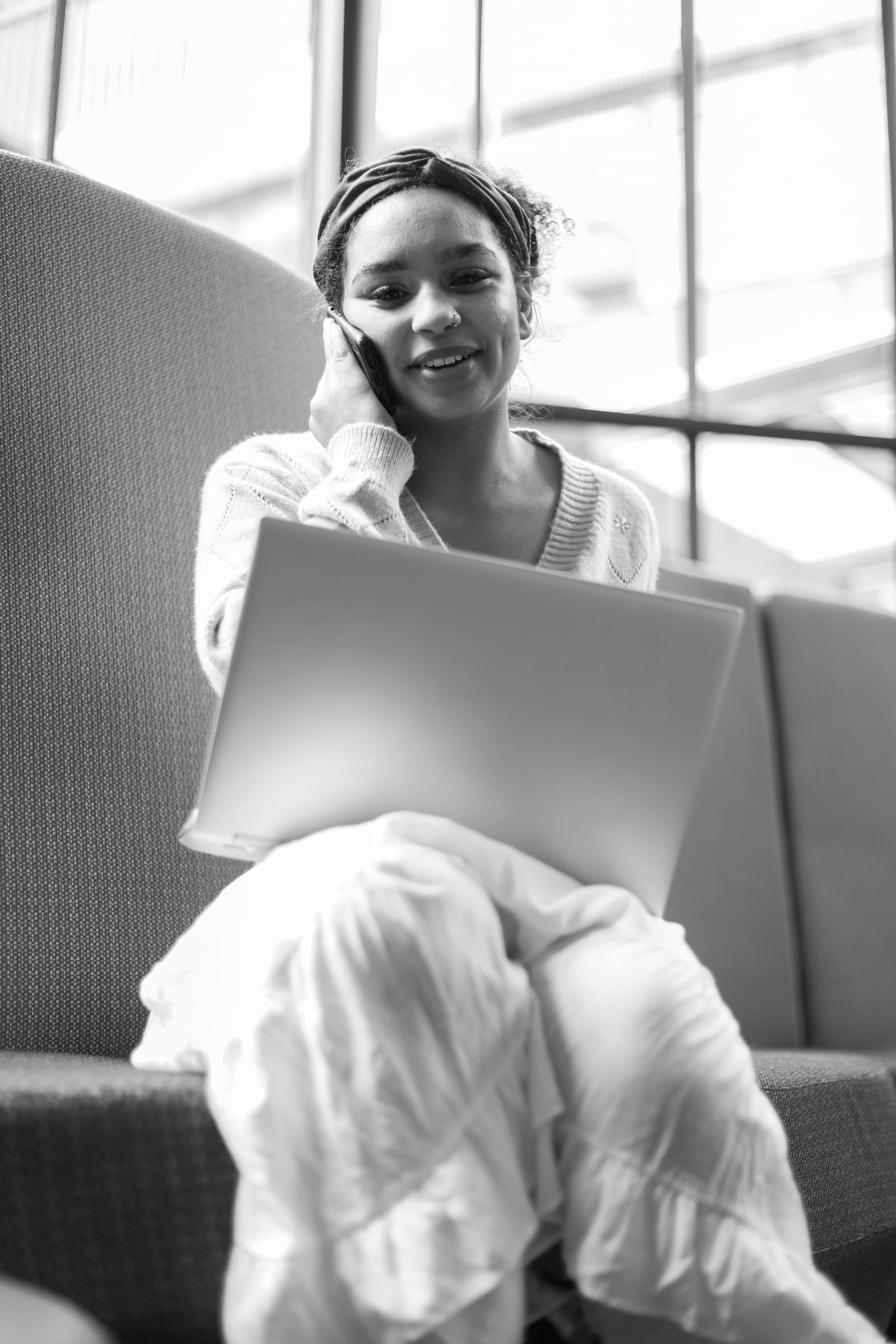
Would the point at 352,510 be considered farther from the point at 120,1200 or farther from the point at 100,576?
the point at 120,1200

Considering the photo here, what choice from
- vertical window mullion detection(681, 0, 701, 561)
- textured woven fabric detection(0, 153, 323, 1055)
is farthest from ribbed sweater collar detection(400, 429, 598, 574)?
vertical window mullion detection(681, 0, 701, 561)

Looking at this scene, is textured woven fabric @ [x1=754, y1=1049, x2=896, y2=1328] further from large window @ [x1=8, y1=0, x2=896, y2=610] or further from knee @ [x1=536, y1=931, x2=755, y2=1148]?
large window @ [x1=8, y1=0, x2=896, y2=610]

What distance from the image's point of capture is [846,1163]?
4.68 ft

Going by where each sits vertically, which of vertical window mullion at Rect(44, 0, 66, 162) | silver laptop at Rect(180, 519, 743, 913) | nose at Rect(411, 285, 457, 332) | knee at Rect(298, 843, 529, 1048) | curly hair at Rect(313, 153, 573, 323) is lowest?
knee at Rect(298, 843, 529, 1048)

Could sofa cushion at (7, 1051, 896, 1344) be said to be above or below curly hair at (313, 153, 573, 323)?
below

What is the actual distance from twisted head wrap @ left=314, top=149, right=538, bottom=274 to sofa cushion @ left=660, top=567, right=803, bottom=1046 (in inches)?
22.9

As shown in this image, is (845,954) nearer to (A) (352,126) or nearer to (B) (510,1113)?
(B) (510,1113)

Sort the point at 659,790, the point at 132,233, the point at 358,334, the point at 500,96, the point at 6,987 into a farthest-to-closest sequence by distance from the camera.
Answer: the point at 500,96 → the point at 132,233 → the point at 358,334 → the point at 6,987 → the point at 659,790

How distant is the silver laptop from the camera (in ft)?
3.22

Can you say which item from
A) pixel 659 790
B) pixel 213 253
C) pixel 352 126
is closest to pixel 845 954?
pixel 659 790

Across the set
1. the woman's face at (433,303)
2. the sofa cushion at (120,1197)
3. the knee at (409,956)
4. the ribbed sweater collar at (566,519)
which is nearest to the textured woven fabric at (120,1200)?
the sofa cushion at (120,1197)

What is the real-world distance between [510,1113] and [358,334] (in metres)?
0.93

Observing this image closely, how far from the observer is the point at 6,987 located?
56.6 inches

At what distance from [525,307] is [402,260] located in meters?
0.21
